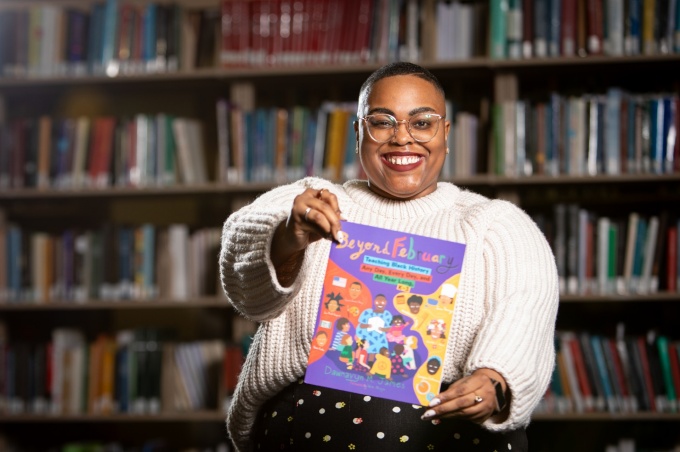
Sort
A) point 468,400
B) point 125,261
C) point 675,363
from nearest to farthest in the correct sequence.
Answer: point 468,400
point 675,363
point 125,261

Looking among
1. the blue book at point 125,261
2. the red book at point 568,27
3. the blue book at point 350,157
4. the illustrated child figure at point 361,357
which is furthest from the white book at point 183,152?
the illustrated child figure at point 361,357

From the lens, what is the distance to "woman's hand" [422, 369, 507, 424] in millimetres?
1235

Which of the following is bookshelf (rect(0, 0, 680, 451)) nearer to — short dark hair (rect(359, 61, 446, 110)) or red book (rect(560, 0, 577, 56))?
red book (rect(560, 0, 577, 56))

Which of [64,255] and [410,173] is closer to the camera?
[410,173]

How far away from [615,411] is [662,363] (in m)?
0.22

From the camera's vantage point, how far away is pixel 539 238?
4.96ft

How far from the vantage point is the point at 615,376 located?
2.88 m

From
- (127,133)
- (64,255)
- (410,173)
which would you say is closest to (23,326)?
(64,255)

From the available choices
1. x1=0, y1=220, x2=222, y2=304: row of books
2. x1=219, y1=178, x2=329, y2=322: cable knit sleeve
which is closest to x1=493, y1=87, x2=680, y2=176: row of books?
x1=0, y1=220, x2=222, y2=304: row of books

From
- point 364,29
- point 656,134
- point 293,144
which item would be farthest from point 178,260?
point 656,134

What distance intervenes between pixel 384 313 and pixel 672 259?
6.05 ft

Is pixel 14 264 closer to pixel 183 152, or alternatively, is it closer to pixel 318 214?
pixel 183 152

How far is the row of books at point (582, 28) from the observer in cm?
291

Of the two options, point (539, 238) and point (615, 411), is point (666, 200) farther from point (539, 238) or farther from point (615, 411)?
point (539, 238)
